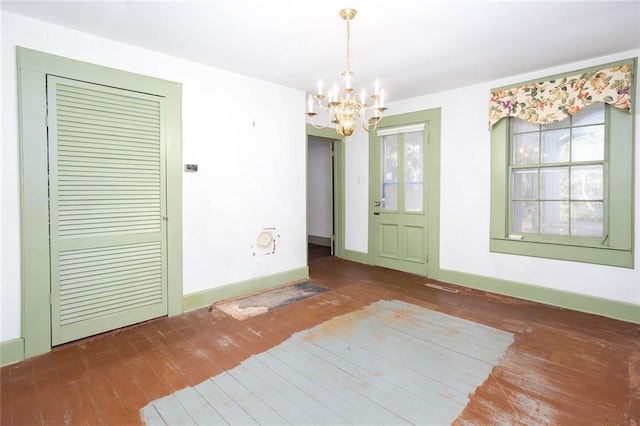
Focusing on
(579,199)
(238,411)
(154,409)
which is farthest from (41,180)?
(579,199)

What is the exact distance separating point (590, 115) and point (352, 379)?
3.71 meters

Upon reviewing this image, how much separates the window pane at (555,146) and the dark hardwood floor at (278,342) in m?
1.71

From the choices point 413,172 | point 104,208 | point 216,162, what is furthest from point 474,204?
point 104,208

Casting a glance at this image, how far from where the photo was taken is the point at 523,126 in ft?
12.8

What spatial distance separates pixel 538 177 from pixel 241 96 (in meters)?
3.72

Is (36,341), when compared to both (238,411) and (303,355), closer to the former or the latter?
(238,411)

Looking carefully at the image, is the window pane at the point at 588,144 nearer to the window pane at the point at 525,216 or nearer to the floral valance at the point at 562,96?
the floral valance at the point at 562,96

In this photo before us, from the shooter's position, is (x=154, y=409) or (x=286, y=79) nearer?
(x=154, y=409)

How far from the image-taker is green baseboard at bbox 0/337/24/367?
94.8 inches

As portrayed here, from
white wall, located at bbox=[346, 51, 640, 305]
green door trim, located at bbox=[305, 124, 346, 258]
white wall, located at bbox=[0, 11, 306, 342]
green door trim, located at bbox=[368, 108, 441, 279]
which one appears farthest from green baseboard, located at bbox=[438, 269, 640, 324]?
white wall, located at bbox=[0, 11, 306, 342]

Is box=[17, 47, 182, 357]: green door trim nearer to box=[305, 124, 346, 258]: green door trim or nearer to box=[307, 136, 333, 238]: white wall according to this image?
box=[305, 124, 346, 258]: green door trim

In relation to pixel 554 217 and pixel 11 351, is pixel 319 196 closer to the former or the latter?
pixel 554 217

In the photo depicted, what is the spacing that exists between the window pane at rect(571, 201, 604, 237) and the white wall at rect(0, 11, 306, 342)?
3.29 meters

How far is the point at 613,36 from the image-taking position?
9.36ft
